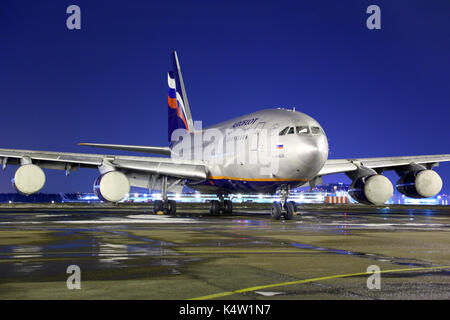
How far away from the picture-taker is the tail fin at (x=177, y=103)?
40.9 meters

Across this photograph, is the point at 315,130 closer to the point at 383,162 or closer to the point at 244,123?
the point at 244,123

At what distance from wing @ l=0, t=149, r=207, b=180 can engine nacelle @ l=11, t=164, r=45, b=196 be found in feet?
3.64

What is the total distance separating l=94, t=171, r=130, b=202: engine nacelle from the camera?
2725 centimetres

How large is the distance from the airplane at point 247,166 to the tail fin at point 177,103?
4.88 m

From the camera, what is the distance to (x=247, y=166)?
26.4 m

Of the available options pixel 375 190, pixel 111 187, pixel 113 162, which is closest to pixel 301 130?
pixel 375 190

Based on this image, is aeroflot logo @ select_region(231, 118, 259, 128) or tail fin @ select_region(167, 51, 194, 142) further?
tail fin @ select_region(167, 51, 194, 142)

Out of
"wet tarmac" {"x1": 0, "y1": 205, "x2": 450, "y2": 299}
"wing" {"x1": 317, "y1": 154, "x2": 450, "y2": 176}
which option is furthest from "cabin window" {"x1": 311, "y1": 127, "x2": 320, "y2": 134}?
"wet tarmac" {"x1": 0, "y1": 205, "x2": 450, "y2": 299}

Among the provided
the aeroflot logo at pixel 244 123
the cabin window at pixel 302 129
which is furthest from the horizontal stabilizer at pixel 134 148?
the cabin window at pixel 302 129

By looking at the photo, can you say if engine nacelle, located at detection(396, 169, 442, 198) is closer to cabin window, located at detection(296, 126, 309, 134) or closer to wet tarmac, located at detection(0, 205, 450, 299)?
cabin window, located at detection(296, 126, 309, 134)

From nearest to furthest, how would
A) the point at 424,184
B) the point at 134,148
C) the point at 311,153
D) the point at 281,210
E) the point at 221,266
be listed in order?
the point at 221,266 < the point at 311,153 < the point at 281,210 < the point at 424,184 < the point at 134,148

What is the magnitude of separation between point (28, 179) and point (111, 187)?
4.15 metres
